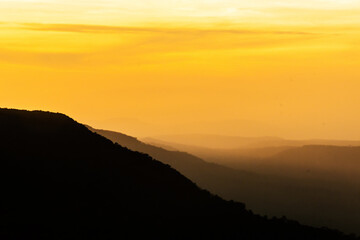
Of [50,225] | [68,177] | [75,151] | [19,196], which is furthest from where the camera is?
[75,151]

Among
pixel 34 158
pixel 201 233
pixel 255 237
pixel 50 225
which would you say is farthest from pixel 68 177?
pixel 255 237

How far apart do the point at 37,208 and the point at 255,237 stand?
67.0 ft

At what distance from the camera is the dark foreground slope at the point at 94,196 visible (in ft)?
192

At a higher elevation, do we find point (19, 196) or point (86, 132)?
point (86, 132)

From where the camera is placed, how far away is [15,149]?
70812 mm

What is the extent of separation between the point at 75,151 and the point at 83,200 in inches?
494

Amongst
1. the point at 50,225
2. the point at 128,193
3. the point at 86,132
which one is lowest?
the point at 50,225

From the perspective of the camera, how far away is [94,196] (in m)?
65.2

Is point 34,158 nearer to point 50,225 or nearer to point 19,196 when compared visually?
point 19,196

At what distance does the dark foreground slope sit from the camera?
192ft

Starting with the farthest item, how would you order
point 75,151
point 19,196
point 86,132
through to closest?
1. point 86,132
2. point 75,151
3. point 19,196

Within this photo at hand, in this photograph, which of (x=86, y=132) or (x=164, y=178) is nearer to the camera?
(x=164, y=178)

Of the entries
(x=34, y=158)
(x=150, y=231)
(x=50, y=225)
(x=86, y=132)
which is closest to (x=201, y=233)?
(x=150, y=231)

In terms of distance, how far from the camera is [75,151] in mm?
75125
